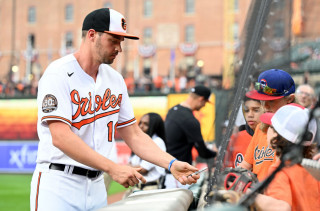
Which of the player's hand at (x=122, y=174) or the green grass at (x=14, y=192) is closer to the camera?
the player's hand at (x=122, y=174)

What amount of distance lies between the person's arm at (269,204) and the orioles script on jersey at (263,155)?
2.58ft

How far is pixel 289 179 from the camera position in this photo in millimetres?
2463

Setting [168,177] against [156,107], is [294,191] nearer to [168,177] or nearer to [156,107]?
[168,177]

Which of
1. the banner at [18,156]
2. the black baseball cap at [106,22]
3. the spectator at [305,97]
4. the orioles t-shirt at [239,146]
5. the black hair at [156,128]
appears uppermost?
the black baseball cap at [106,22]

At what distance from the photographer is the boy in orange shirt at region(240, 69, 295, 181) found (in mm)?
3215

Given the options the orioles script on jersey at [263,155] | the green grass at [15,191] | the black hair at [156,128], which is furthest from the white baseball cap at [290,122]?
the green grass at [15,191]

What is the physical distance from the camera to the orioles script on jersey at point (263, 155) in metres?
3.14

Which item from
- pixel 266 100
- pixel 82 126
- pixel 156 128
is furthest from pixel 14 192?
pixel 266 100

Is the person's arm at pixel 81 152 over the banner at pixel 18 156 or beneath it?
over

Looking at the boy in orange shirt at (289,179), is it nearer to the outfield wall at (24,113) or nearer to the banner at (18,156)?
the outfield wall at (24,113)

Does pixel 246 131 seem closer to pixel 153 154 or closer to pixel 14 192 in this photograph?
pixel 153 154

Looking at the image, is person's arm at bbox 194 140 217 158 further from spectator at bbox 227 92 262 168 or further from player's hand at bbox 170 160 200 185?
player's hand at bbox 170 160 200 185

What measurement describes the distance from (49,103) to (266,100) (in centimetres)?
155

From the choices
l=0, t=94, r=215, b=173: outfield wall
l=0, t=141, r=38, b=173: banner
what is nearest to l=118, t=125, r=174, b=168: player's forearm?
l=0, t=94, r=215, b=173: outfield wall
